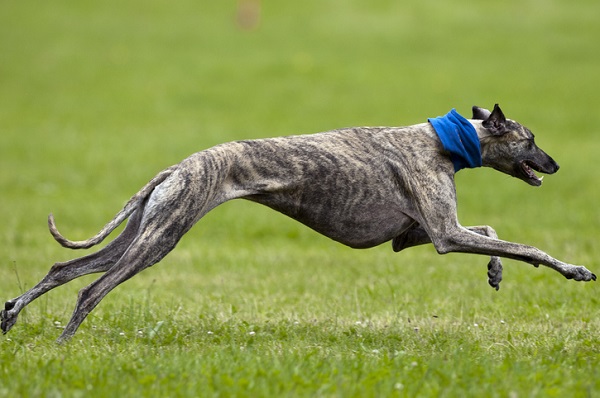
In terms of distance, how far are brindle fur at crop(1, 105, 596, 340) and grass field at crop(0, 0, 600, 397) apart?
538 millimetres

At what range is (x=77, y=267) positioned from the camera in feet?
22.8

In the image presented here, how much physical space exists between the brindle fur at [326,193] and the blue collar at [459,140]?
0.27 ft

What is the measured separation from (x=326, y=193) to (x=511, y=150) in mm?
1425

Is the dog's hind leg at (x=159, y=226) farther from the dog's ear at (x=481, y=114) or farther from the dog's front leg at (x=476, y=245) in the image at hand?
the dog's ear at (x=481, y=114)

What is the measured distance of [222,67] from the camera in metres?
26.8

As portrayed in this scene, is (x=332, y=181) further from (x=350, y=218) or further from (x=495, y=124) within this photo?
(x=495, y=124)

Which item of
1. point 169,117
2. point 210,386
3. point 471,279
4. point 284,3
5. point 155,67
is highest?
point 284,3

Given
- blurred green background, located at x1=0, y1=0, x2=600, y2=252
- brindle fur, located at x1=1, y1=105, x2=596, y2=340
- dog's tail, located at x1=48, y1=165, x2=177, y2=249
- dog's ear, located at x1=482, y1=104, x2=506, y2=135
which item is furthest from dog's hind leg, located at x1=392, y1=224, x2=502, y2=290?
blurred green background, located at x1=0, y1=0, x2=600, y2=252

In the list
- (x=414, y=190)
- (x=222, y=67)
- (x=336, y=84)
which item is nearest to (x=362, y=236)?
(x=414, y=190)

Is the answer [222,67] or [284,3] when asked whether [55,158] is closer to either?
[222,67]

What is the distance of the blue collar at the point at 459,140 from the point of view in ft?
22.9

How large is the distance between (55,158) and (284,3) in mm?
15516

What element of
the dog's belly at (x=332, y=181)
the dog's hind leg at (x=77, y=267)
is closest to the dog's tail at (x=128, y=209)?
the dog's hind leg at (x=77, y=267)

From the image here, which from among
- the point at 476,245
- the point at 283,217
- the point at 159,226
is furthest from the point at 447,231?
the point at 283,217
